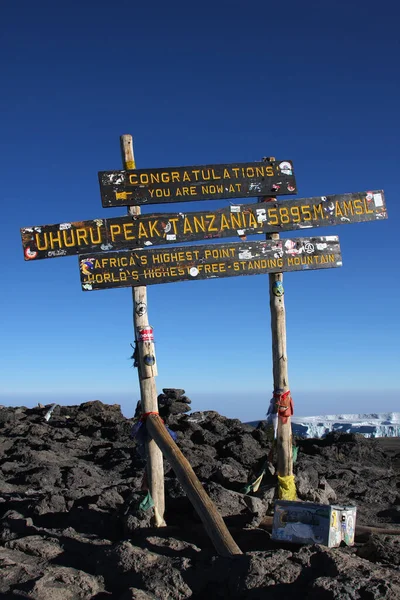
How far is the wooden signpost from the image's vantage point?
706 centimetres

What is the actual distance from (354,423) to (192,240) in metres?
20.4

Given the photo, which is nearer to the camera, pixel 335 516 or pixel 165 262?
pixel 335 516

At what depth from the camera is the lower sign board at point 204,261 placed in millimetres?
7074

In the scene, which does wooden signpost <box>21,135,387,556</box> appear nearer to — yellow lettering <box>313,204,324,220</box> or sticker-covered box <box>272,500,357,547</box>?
yellow lettering <box>313,204,324,220</box>

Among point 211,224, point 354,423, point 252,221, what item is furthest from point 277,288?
point 354,423

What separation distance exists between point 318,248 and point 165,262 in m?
1.98

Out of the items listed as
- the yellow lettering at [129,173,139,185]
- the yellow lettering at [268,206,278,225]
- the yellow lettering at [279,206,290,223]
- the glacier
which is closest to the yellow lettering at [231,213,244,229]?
the yellow lettering at [268,206,278,225]

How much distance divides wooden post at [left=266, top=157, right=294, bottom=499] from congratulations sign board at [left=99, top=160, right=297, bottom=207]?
664 mm

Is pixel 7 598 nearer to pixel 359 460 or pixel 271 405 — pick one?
pixel 271 405

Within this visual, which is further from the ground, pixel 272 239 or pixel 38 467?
pixel 272 239

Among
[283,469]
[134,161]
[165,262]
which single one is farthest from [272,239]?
[283,469]

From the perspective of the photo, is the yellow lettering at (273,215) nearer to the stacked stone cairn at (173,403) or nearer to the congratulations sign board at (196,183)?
the congratulations sign board at (196,183)

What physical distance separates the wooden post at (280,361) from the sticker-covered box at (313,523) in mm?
1598

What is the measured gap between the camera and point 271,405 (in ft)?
24.9
